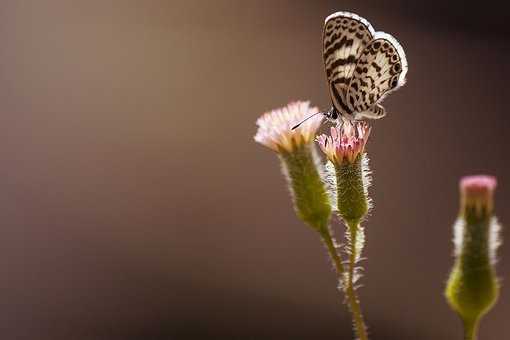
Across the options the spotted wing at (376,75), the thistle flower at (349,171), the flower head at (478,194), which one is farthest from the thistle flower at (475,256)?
the spotted wing at (376,75)

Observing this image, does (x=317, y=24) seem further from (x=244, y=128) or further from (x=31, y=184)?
(x=31, y=184)

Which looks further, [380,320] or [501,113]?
[501,113]

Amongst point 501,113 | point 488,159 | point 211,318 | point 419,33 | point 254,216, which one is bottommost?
point 211,318

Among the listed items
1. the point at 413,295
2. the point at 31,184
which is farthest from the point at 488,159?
the point at 31,184

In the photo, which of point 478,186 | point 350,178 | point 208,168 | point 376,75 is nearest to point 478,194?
point 478,186

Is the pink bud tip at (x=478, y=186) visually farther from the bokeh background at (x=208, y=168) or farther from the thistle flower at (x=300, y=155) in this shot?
the bokeh background at (x=208, y=168)

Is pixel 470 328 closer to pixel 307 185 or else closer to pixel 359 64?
pixel 307 185

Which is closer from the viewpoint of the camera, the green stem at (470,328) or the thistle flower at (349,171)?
the green stem at (470,328)
